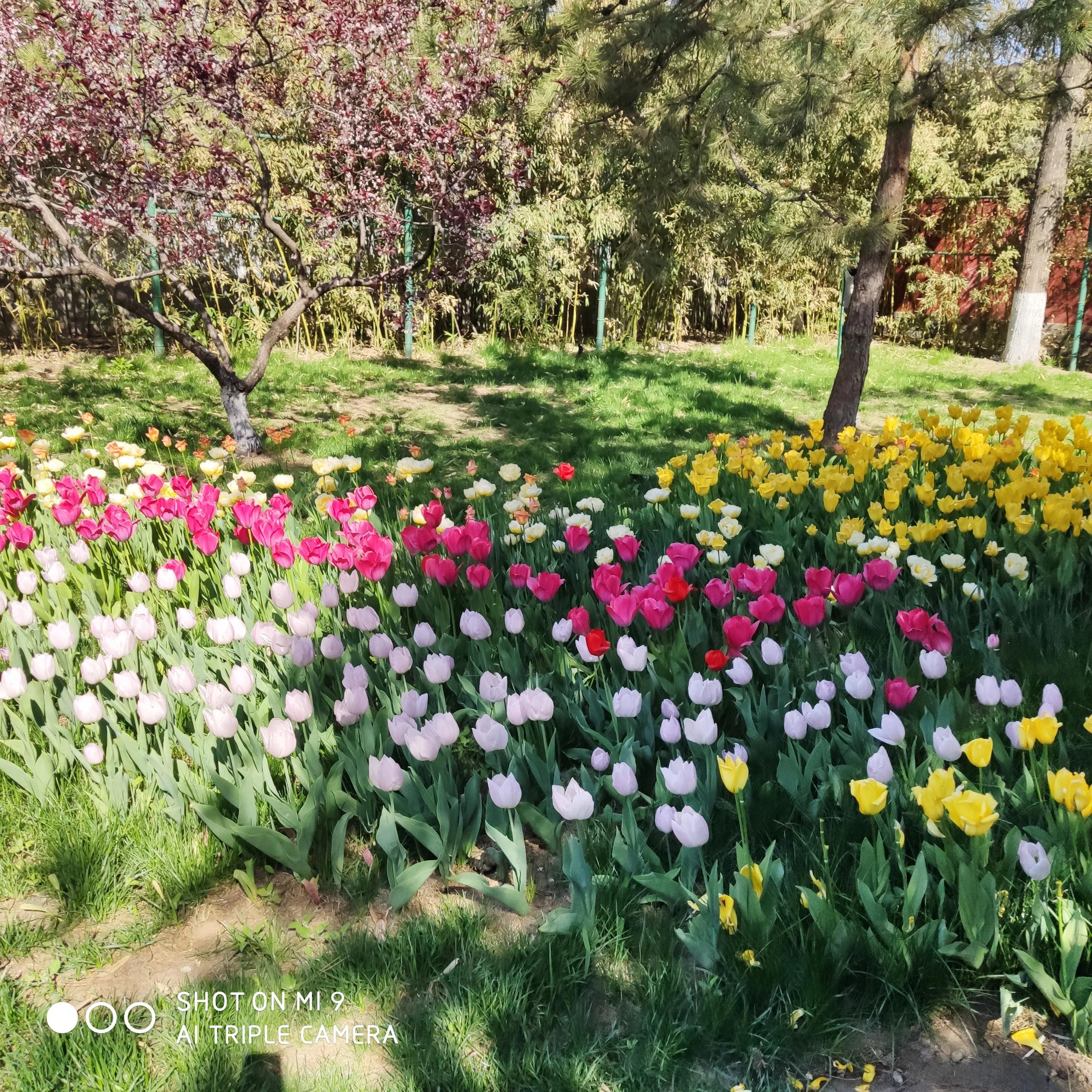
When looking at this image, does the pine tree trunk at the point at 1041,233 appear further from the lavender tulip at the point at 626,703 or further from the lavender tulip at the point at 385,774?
the lavender tulip at the point at 385,774

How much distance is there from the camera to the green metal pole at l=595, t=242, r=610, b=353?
428 inches

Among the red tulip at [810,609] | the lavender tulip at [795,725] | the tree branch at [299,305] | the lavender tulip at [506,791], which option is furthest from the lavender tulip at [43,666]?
the tree branch at [299,305]

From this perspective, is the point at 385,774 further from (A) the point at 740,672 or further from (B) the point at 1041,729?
(B) the point at 1041,729

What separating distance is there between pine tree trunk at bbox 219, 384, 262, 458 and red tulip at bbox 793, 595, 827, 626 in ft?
13.5

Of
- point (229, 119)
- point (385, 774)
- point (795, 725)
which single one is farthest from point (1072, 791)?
point (229, 119)

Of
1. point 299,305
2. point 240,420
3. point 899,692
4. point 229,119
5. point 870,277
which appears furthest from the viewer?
point 870,277

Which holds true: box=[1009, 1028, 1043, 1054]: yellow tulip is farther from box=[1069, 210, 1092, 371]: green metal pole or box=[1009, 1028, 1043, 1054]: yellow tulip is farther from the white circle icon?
box=[1069, 210, 1092, 371]: green metal pole

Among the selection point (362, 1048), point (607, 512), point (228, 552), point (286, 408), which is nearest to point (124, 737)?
point (362, 1048)

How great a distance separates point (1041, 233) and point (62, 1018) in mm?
13340

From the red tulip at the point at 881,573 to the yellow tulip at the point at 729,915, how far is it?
1.19m

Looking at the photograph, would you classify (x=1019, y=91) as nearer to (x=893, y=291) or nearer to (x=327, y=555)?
(x=327, y=555)

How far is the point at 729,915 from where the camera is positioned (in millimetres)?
1524

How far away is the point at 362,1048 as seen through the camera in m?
1.51

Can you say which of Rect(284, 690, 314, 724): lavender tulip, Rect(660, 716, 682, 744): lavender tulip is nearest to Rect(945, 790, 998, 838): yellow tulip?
Rect(660, 716, 682, 744): lavender tulip
